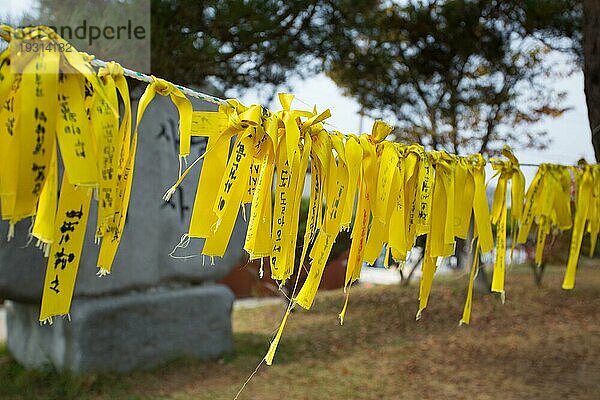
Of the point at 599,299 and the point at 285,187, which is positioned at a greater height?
the point at 285,187

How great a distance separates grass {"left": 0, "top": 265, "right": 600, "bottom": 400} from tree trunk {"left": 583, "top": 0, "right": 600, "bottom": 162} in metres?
1.48

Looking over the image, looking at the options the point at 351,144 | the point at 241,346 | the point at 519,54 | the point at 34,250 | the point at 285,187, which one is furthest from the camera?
the point at 519,54

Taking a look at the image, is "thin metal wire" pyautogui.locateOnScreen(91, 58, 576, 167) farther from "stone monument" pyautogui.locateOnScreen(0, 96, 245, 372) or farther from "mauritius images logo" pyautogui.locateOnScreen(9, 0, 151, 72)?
"stone monument" pyautogui.locateOnScreen(0, 96, 245, 372)

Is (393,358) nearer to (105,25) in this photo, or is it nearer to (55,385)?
(55,385)

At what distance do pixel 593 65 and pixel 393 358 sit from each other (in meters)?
2.11

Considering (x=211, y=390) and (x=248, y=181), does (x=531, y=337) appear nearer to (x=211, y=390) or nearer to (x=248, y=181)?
(x=211, y=390)

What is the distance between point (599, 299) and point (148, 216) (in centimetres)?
398

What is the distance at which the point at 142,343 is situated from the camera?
129 inches

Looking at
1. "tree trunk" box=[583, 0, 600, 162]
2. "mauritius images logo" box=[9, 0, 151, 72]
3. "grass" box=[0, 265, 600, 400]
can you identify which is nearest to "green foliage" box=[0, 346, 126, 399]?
"grass" box=[0, 265, 600, 400]

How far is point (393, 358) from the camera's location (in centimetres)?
385

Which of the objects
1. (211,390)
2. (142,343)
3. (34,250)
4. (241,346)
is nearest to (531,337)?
(241,346)

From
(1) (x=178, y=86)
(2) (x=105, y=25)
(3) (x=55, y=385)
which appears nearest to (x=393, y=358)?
(3) (x=55, y=385)

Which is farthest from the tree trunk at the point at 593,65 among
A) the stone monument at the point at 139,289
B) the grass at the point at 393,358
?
the stone monument at the point at 139,289

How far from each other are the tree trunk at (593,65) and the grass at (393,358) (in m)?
1.48
